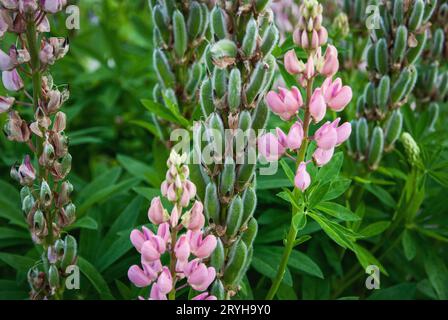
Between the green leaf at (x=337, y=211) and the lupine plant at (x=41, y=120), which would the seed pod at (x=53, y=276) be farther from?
the green leaf at (x=337, y=211)

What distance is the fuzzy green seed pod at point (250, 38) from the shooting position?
3.91ft

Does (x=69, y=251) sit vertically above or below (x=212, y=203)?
below

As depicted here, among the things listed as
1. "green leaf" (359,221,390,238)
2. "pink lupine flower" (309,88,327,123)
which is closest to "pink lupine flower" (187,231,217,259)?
"pink lupine flower" (309,88,327,123)

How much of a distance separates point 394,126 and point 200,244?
853mm

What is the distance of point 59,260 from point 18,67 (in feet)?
1.41

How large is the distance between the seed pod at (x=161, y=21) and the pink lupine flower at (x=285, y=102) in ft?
1.95

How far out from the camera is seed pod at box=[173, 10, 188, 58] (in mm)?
1703

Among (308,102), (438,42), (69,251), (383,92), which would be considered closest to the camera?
(308,102)

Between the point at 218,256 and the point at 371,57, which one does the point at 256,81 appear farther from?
the point at 371,57

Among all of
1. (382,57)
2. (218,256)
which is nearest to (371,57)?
(382,57)

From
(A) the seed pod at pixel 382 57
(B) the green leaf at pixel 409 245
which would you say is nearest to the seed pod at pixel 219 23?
(A) the seed pod at pixel 382 57

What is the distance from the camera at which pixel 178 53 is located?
1.75 m

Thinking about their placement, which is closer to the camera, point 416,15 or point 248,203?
point 248,203
